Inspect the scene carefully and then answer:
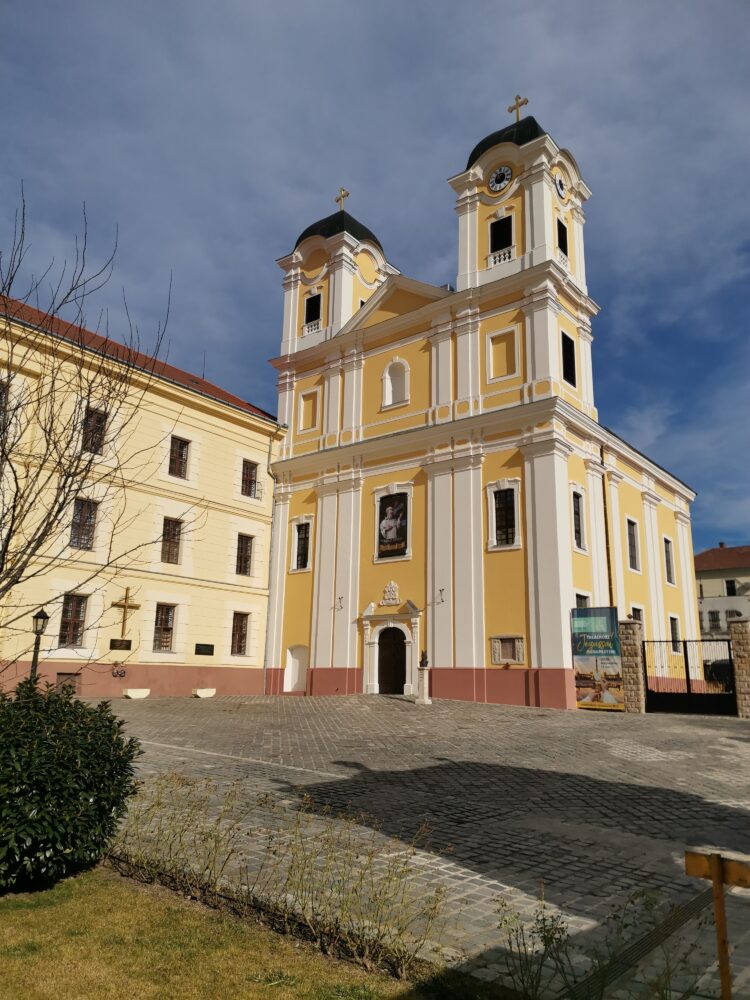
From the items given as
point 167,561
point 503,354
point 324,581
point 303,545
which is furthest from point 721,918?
point 303,545

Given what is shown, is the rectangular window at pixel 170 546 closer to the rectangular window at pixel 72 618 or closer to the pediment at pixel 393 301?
the rectangular window at pixel 72 618

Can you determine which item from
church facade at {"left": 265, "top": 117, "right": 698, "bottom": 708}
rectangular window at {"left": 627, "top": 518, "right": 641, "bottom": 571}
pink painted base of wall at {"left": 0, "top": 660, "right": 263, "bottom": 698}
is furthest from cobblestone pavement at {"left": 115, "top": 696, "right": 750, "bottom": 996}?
rectangular window at {"left": 627, "top": 518, "right": 641, "bottom": 571}

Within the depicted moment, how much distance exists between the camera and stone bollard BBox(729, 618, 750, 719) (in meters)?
20.1

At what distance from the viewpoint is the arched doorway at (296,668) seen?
2995 cm

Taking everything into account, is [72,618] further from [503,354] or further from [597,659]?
[503,354]

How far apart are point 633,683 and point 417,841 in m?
16.1

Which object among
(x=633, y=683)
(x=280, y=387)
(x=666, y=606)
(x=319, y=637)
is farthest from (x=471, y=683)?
(x=280, y=387)

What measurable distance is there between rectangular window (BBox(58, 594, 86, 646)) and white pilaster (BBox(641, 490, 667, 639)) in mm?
21166

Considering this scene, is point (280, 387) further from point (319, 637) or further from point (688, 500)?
point (688, 500)

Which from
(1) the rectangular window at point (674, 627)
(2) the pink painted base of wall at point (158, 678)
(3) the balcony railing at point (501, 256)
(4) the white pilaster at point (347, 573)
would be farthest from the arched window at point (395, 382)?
(1) the rectangular window at point (674, 627)

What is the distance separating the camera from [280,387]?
33906mm

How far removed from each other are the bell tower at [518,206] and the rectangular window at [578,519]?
7.91 m

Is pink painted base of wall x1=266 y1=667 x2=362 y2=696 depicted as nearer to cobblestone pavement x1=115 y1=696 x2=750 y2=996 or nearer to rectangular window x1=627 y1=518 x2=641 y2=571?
cobblestone pavement x1=115 y1=696 x2=750 y2=996

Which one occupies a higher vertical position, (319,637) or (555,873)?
(319,637)
